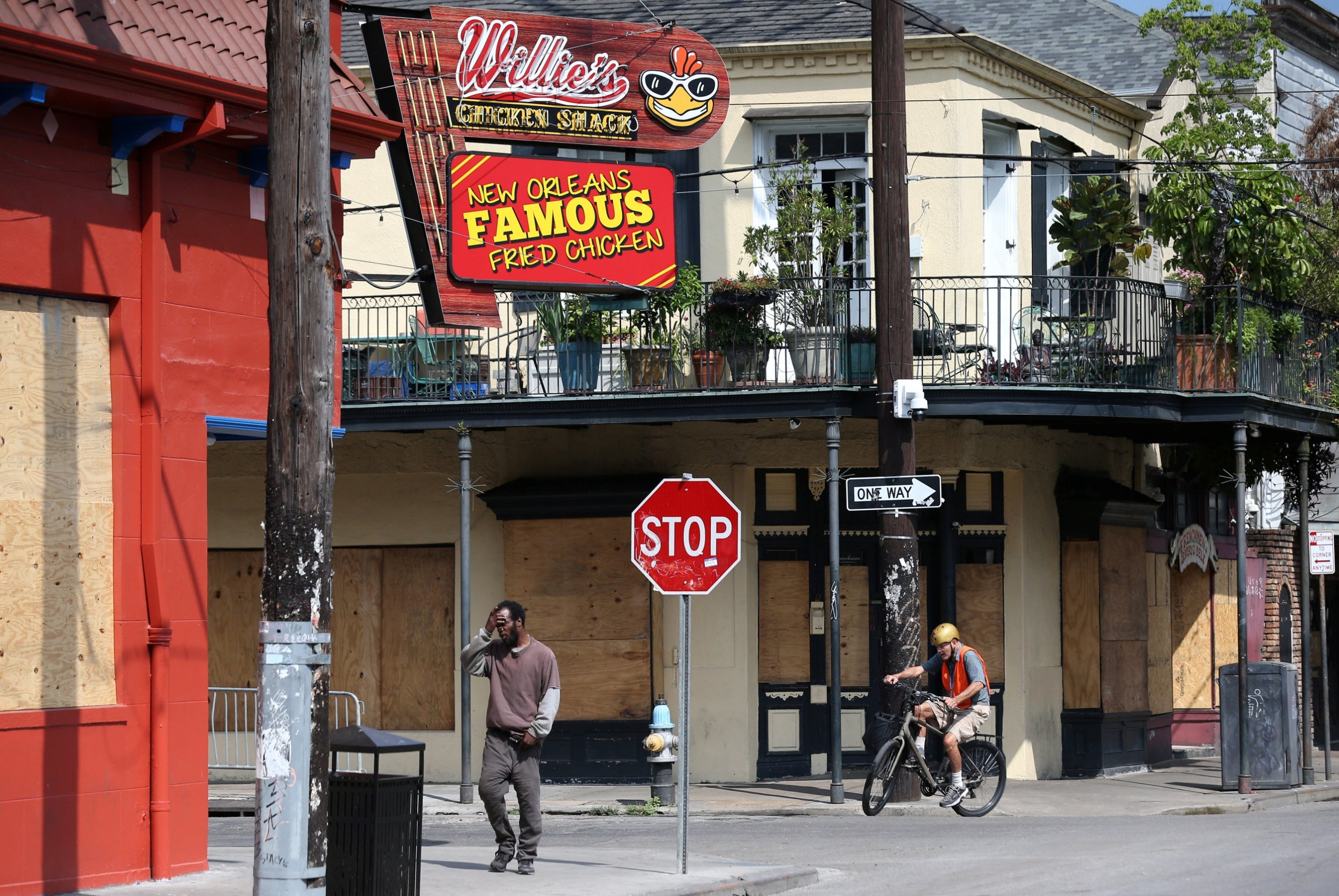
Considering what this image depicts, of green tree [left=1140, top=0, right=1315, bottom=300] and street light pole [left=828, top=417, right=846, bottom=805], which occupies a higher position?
green tree [left=1140, top=0, right=1315, bottom=300]

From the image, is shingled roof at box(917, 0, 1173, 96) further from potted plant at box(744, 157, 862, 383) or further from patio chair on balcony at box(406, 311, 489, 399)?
patio chair on balcony at box(406, 311, 489, 399)

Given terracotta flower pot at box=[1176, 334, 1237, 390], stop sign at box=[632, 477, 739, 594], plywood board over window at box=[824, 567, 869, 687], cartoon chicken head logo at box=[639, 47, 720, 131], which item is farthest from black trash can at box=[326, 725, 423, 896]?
terracotta flower pot at box=[1176, 334, 1237, 390]

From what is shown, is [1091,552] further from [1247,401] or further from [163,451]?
[163,451]

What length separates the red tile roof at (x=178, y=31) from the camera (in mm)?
10172

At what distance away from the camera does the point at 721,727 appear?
18.9m

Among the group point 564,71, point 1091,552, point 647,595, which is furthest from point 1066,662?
point 564,71

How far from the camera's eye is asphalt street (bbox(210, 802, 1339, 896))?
1089cm

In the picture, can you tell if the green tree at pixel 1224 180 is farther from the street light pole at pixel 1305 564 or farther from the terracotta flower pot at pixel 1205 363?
the street light pole at pixel 1305 564

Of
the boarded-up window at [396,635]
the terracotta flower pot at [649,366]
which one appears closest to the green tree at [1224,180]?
the terracotta flower pot at [649,366]

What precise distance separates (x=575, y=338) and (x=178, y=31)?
7877 mm

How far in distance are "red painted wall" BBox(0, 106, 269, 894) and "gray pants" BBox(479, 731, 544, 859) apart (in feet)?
6.17

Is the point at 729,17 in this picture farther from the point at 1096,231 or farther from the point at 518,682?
the point at 518,682

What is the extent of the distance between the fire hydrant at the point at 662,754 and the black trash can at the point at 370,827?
6.06 metres

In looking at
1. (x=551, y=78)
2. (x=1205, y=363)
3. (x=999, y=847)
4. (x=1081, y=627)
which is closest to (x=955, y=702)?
(x=999, y=847)
